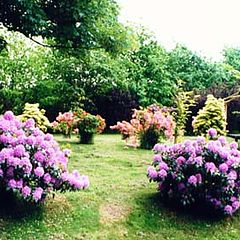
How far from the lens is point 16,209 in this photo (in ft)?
12.0

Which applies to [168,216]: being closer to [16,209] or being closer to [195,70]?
[16,209]

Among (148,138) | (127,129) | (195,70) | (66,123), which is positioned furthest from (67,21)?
(195,70)

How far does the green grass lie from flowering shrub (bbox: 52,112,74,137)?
457cm

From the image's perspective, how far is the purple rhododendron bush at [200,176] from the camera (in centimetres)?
403

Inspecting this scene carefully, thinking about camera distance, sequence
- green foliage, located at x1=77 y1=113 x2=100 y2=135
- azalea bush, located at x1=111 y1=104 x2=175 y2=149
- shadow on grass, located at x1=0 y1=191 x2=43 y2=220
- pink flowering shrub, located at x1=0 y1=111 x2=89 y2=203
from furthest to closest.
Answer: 1. green foliage, located at x1=77 y1=113 x2=100 y2=135
2. azalea bush, located at x1=111 y1=104 x2=175 y2=149
3. shadow on grass, located at x1=0 y1=191 x2=43 y2=220
4. pink flowering shrub, located at x1=0 y1=111 x2=89 y2=203

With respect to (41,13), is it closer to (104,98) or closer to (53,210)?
(53,210)

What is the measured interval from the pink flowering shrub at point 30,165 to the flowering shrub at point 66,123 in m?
5.18

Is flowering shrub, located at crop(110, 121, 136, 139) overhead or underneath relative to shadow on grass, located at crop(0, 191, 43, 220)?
overhead

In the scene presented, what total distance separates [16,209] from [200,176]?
1.67m

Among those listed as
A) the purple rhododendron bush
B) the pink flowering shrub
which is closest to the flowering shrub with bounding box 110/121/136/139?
the purple rhododendron bush

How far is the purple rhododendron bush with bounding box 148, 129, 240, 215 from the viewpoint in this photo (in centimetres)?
403

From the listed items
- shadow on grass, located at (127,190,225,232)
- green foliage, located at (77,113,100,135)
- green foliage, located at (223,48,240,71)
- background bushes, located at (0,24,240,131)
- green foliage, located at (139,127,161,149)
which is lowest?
shadow on grass, located at (127,190,225,232)

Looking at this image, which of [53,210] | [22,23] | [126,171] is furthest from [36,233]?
[22,23]

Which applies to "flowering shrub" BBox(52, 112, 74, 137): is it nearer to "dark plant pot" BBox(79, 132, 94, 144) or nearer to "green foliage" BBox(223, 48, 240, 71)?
"dark plant pot" BBox(79, 132, 94, 144)
